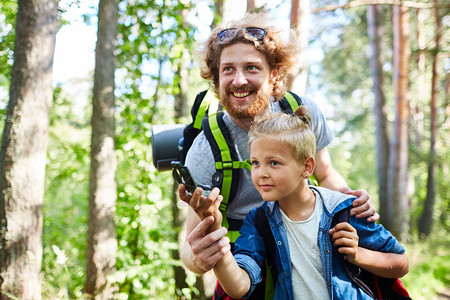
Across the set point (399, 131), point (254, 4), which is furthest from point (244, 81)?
point (399, 131)

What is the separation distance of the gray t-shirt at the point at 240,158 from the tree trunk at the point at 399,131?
8501 mm

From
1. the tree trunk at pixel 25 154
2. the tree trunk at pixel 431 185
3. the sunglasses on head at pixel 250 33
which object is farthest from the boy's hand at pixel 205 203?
the tree trunk at pixel 431 185

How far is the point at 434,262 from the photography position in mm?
7887

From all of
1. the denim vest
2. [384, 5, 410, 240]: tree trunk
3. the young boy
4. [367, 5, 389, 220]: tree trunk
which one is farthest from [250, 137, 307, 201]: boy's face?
[367, 5, 389, 220]: tree trunk

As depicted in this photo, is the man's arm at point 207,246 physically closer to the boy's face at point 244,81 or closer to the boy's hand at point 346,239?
the boy's hand at point 346,239

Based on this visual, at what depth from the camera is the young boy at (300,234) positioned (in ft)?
5.46

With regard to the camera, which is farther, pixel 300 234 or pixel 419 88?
pixel 419 88

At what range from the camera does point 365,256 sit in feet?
5.46

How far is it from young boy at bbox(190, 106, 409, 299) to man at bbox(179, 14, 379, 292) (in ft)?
0.94

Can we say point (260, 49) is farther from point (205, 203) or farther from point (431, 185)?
point (431, 185)

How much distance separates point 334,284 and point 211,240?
740 millimetres

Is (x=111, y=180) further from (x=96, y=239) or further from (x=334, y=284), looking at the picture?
(x=334, y=284)

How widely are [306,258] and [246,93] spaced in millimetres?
1055

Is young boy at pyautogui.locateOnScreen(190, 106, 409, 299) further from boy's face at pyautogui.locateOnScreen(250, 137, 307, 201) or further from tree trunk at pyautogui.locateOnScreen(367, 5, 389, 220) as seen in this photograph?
tree trunk at pyautogui.locateOnScreen(367, 5, 389, 220)
